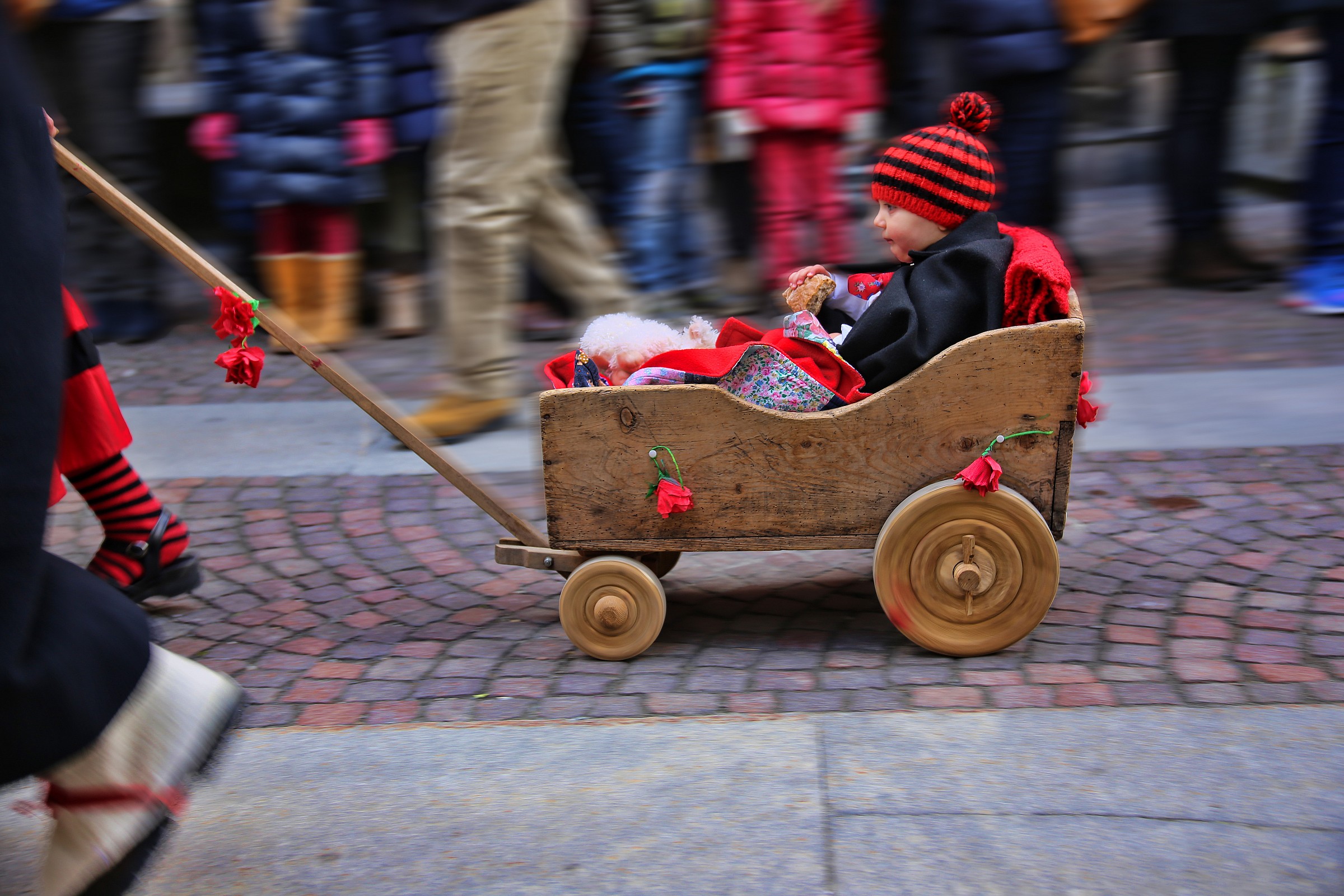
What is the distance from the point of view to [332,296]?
20.6 ft

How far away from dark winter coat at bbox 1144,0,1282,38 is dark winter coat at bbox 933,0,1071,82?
56 centimetres

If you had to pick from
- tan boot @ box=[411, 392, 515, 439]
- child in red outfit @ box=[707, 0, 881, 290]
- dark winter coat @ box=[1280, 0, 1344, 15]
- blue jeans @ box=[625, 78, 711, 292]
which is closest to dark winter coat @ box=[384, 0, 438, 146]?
blue jeans @ box=[625, 78, 711, 292]

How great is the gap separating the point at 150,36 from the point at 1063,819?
5.94m

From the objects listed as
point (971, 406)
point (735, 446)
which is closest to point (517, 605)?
point (735, 446)

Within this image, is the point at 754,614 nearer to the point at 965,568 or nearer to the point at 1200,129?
the point at 965,568

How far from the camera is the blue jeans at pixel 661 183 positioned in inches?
240

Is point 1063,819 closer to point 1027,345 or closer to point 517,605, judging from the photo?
point 1027,345

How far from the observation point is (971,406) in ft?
9.34

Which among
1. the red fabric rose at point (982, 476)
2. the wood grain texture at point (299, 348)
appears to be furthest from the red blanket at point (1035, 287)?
the wood grain texture at point (299, 348)

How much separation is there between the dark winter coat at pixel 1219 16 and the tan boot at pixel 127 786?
5.41 metres

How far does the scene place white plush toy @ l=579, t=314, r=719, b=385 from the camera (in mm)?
3070

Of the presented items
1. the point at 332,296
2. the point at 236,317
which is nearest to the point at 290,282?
the point at 332,296

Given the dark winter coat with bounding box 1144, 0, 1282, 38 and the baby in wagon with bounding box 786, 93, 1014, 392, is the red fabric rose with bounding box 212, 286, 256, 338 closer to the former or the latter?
the baby in wagon with bounding box 786, 93, 1014, 392

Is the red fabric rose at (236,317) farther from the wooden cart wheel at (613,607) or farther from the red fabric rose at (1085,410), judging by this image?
the red fabric rose at (1085,410)
